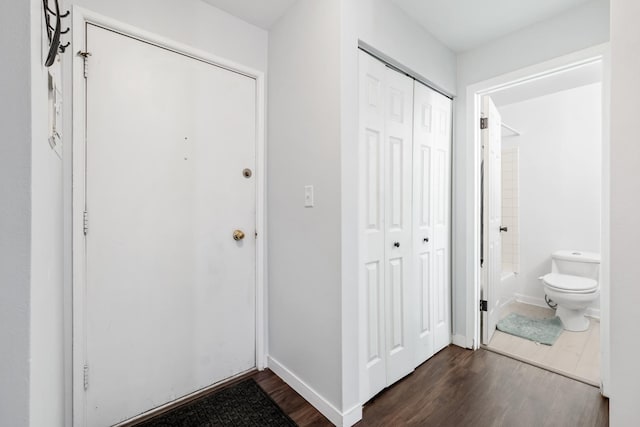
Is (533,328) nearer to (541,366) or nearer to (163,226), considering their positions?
(541,366)

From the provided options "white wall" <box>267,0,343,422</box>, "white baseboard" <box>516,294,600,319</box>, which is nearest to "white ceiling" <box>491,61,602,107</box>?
"white wall" <box>267,0,343,422</box>

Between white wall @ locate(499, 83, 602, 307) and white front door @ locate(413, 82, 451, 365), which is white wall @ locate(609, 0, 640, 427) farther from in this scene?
white wall @ locate(499, 83, 602, 307)

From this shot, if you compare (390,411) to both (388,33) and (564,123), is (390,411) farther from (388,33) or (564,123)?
(564,123)

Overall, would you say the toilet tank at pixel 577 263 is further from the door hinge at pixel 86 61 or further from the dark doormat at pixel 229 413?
the door hinge at pixel 86 61

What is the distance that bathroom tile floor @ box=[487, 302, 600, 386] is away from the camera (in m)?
1.92

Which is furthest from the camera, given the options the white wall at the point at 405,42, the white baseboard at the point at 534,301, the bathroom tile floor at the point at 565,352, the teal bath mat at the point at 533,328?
the white baseboard at the point at 534,301

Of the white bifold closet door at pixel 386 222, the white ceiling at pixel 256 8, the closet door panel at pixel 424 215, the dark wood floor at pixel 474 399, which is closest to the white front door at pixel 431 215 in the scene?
the closet door panel at pixel 424 215

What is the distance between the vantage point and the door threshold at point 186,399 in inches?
57.6

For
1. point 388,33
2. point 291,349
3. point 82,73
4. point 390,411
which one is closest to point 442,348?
point 390,411

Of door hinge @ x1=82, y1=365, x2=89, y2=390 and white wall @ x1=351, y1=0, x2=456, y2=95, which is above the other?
white wall @ x1=351, y1=0, x2=456, y2=95

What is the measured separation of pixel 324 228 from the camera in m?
1.54

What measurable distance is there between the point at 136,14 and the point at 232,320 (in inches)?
73.5

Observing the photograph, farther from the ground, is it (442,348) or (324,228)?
(324,228)

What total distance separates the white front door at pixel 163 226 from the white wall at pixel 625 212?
1.77m
